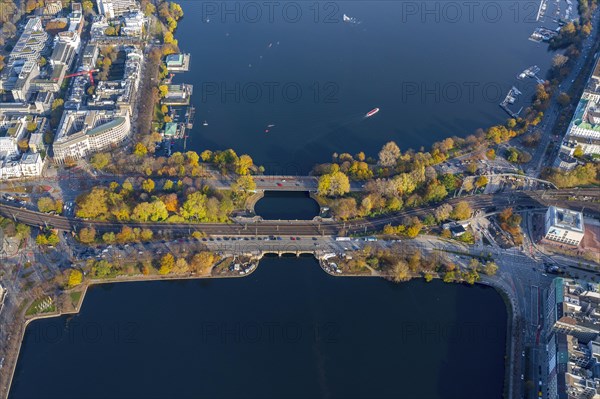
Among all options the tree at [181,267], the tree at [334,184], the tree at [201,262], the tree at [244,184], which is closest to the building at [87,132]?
the tree at [244,184]

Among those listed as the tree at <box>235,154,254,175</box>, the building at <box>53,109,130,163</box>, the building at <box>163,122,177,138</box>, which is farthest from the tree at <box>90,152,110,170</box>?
the tree at <box>235,154,254,175</box>

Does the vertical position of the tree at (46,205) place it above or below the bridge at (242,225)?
above

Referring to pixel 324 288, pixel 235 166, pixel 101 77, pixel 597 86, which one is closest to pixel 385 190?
pixel 324 288

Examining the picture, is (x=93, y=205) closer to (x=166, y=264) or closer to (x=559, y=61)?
(x=166, y=264)

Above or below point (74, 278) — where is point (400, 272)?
below

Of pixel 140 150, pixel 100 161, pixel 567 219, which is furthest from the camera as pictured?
pixel 140 150

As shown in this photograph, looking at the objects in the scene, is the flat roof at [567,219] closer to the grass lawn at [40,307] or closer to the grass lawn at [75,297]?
the grass lawn at [75,297]

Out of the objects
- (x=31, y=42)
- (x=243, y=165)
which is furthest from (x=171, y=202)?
(x=31, y=42)

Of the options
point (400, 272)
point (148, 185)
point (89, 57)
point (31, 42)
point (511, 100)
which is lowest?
point (400, 272)
